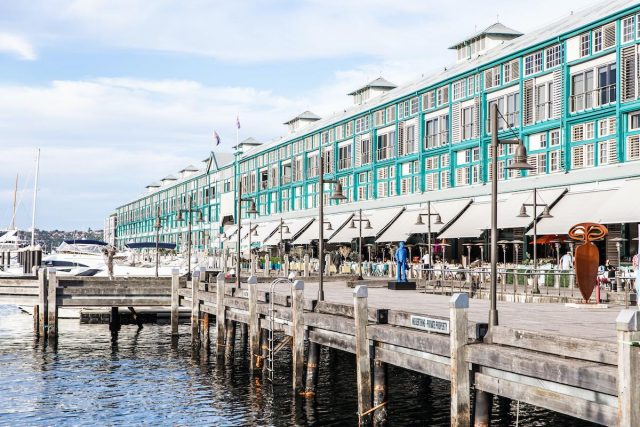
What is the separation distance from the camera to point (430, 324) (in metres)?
15.8

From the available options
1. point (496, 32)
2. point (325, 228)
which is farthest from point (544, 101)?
point (325, 228)

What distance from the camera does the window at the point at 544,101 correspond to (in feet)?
157

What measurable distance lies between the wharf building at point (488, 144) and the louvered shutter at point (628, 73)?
5cm

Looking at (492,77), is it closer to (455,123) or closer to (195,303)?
(455,123)

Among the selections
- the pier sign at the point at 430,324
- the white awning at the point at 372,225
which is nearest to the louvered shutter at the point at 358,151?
the white awning at the point at 372,225

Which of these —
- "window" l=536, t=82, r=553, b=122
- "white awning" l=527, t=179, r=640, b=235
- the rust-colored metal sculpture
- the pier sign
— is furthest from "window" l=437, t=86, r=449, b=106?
the pier sign

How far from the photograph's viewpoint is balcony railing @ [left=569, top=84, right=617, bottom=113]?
4331cm

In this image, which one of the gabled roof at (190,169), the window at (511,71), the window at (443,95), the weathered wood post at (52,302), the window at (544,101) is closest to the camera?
the weathered wood post at (52,302)

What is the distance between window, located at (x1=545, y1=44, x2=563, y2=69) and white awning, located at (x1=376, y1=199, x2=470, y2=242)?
9451 mm

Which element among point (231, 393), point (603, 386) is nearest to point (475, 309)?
point (231, 393)

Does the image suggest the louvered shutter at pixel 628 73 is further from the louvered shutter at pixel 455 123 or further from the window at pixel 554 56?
the louvered shutter at pixel 455 123

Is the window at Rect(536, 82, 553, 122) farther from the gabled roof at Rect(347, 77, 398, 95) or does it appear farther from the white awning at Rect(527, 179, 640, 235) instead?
the gabled roof at Rect(347, 77, 398, 95)

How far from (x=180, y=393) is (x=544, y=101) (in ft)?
103

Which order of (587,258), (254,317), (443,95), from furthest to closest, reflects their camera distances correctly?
(443,95), (254,317), (587,258)
